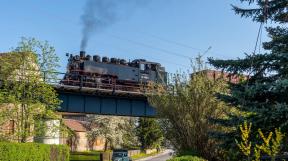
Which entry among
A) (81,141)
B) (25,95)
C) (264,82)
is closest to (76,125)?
(81,141)

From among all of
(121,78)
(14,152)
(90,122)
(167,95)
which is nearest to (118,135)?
(90,122)

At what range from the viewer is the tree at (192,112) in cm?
2097

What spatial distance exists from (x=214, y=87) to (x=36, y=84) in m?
19.7

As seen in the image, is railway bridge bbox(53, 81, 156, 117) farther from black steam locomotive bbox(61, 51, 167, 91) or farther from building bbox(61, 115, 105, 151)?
building bbox(61, 115, 105, 151)

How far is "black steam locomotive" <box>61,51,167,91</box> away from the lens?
45594 millimetres

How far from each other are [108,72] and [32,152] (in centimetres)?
1667

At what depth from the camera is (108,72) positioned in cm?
4828

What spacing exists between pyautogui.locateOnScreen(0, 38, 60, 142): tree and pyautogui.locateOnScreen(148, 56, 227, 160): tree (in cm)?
1661

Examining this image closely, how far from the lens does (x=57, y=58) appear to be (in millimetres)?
40188

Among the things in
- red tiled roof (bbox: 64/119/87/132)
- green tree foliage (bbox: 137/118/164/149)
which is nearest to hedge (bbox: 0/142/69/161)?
green tree foliage (bbox: 137/118/164/149)

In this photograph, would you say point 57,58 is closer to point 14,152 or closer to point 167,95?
point 14,152

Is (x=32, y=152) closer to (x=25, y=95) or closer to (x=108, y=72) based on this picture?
Answer: (x=25, y=95)

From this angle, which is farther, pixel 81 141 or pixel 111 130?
pixel 81 141

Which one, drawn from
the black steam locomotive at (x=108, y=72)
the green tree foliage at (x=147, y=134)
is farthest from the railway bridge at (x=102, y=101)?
the green tree foliage at (x=147, y=134)
